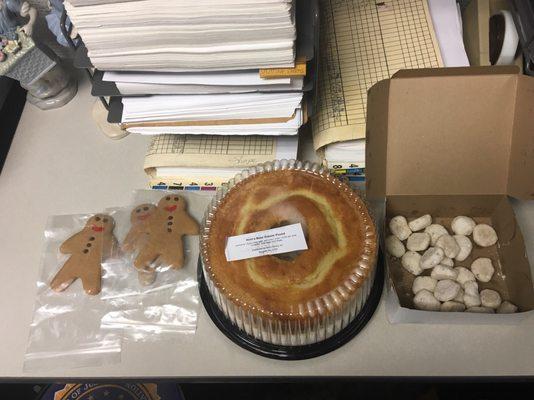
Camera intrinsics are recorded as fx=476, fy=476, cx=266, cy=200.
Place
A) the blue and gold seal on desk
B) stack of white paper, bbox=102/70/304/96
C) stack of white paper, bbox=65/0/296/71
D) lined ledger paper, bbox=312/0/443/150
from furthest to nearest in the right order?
the blue and gold seal on desk < lined ledger paper, bbox=312/0/443/150 < stack of white paper, bbox=102/70/304/96 < stack of white paper, bbox=65/0/296/71

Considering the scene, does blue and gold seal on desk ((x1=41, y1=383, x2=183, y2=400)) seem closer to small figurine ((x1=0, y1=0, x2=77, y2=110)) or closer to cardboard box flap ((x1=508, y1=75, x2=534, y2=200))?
small figurine ((x1=0, y1=0, x2=77, y2=110))

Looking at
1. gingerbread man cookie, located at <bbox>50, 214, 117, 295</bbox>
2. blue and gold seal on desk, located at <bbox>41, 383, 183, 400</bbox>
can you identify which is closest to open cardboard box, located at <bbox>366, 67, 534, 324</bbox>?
gingerbread man cookie, located at <bbox>50, 214, 117, 295</bbox>

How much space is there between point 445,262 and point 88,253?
577mm

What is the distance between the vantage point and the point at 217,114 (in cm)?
77

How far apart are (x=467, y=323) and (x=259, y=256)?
0.32 meters

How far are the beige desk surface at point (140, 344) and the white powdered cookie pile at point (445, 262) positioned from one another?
0.04 metres

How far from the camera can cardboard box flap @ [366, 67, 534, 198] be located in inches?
27.7

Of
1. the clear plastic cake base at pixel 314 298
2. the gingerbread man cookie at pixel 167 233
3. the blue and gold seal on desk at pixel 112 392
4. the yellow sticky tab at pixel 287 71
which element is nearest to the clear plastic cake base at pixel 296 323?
the clear plastic cake base at pixel 314 298

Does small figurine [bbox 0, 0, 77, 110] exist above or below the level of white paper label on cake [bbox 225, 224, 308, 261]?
above

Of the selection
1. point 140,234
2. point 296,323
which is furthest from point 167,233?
point 296,323

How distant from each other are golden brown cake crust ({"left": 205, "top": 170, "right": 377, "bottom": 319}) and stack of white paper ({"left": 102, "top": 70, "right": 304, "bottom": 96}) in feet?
0.44

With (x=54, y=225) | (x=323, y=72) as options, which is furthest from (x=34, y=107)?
(x=323, y=72)

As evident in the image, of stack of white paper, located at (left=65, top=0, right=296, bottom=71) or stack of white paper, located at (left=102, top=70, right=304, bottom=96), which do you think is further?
stack of white paper, located at (left=102, top=70, right=304, bottom=96)

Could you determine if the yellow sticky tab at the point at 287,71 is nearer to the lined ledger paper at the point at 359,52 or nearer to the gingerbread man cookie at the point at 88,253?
the lined ledger paper at the point at 359,52
